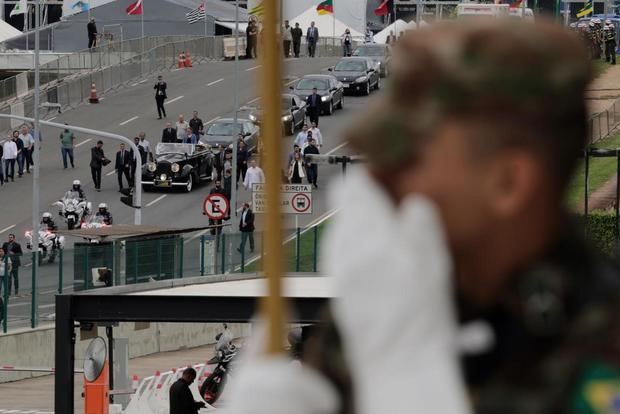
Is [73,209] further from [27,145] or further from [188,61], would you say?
[188,61]

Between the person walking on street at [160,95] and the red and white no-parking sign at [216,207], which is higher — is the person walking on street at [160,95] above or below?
above

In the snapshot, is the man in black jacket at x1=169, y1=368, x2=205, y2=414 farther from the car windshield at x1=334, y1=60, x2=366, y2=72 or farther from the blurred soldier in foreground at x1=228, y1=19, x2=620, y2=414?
the car windshield at x1=334, y1=60, x2=366, y2=72

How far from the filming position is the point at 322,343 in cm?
162

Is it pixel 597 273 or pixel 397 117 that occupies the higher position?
pixel 397 117

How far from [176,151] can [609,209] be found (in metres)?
17.0

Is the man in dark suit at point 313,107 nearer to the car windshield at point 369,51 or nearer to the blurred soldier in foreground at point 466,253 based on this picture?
the car windshield at point 369,51

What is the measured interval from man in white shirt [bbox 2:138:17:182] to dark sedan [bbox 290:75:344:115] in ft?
37.3

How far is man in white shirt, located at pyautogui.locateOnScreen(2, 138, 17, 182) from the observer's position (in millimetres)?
54156

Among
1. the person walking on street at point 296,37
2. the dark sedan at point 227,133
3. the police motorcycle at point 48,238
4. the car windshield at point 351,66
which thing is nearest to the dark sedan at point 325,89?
the car windshield at point 351,66

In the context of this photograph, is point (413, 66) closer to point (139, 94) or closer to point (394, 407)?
point (394, 407)

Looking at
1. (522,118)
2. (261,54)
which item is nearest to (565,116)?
(522,118)

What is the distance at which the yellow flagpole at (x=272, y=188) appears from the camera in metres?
1.65

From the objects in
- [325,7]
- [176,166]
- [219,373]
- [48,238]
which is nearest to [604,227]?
[219,373]

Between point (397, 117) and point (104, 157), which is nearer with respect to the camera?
point (397, 117)
